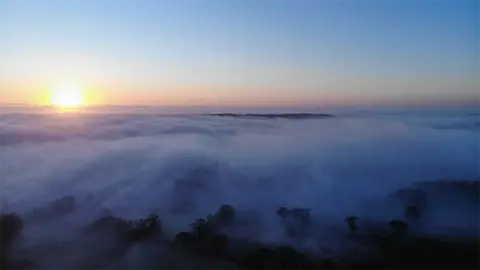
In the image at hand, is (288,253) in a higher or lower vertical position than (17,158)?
lower

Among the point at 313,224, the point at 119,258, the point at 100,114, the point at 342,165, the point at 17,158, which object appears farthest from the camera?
the point at 100,114

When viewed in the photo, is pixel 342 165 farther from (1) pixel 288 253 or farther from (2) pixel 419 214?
(1) pixel 288 253

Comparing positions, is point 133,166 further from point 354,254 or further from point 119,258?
point 354,254

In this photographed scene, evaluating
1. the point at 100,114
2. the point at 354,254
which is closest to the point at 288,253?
the point at 354,254

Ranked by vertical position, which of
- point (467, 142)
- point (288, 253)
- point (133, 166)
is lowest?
point (288, 253)

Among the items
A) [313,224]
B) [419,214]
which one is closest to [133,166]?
[313,224]

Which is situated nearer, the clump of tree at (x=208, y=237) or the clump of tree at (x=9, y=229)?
the clump of tree at (x=9, y=229)

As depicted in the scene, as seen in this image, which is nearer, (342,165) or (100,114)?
(342,165)

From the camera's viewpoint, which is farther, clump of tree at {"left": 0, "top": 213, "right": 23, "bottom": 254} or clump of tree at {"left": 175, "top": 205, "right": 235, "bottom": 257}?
clump of tree at {"left": 175, "top": 205, "right": 235, "bottom": 257}

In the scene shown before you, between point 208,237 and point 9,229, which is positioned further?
point 208,237

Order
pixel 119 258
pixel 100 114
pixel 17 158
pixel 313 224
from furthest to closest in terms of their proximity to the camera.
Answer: pixel 100 114
pixel 17 158
pixel 313 224
pixel 119 258
